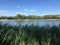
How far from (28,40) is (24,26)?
1.17 meters

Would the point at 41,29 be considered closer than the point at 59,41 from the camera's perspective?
No

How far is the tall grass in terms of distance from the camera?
20.3ft

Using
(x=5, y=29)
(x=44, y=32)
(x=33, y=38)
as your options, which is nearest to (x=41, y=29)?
(x=44, y=32)

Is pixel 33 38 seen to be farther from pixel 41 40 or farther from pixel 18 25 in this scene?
pixel 18 25

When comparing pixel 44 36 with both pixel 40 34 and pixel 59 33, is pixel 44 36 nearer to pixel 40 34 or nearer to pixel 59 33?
pixel 40 34

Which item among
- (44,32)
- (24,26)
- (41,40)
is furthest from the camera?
(24,26)

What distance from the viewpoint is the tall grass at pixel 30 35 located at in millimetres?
6180

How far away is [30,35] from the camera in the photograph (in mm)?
6473

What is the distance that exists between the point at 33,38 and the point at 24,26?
1.18m

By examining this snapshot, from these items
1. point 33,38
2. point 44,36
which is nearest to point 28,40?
point 33,38

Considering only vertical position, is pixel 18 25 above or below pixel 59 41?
above

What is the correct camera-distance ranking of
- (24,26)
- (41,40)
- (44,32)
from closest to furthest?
(41,40), (44,32), (24,26)

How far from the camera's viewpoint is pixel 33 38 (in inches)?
247

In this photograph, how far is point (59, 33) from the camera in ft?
21.7
